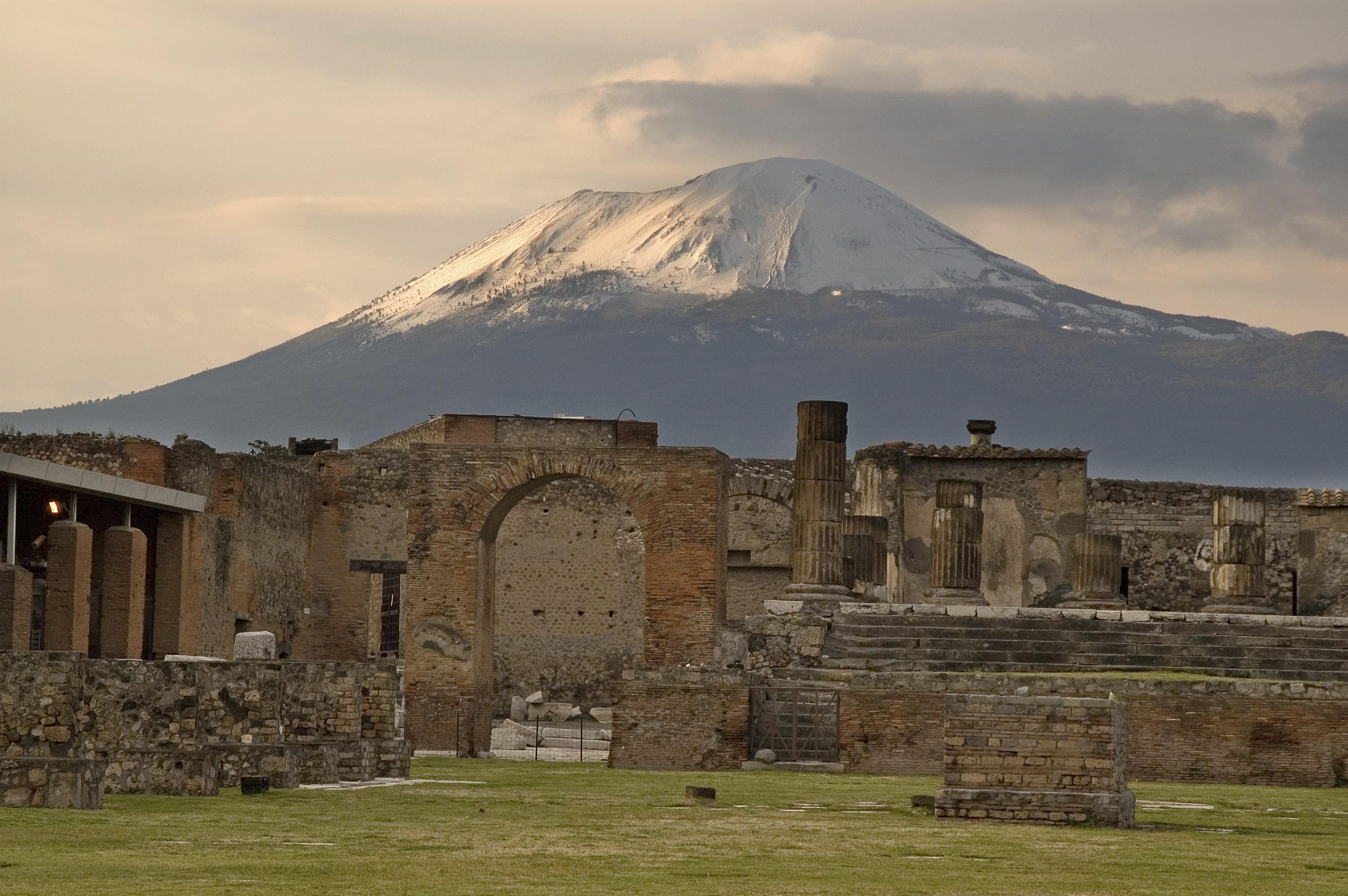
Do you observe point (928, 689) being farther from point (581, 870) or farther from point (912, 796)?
point (581, 870)

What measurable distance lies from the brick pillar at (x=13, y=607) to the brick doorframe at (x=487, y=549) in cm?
473

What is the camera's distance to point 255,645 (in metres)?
25.3

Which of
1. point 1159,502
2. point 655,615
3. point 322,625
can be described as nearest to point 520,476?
point 655,615

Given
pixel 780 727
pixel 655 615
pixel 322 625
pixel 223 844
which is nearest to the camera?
pixel 223 844

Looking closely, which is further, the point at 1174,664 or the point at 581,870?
the point at 1174,664

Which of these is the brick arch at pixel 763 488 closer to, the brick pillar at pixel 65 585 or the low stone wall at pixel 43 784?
the brick pillar at pixel 65 585

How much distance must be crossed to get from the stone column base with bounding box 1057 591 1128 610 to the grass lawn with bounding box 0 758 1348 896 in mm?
15260

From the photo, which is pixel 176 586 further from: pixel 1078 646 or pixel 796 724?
pixel 1078 646

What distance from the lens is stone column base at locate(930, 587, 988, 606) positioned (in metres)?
31.5

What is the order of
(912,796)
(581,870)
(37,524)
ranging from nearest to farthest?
(581,870) → (912,796) → (37,524)

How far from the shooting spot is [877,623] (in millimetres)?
27047

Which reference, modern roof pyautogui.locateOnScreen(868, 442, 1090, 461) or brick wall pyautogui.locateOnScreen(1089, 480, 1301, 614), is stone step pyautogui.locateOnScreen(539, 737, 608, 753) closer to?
modern roof pyautogui.locateOnScreen(868, 442, 1090, 461)

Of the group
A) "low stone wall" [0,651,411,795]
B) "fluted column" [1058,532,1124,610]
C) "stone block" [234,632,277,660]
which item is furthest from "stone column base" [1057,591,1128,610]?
"low stone wall" [0,651,411,795]

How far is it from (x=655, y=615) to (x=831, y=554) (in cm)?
261
